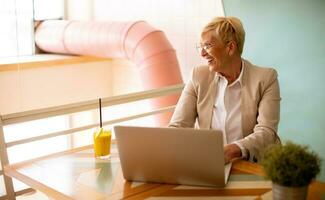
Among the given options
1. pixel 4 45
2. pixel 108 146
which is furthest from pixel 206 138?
pixel 4 45

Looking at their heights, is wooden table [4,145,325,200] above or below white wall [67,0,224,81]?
below

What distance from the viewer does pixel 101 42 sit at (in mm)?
3072

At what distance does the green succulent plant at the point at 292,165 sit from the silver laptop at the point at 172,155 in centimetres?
20

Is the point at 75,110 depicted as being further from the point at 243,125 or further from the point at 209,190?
the point at 209,190

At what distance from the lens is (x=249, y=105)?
1793 mm

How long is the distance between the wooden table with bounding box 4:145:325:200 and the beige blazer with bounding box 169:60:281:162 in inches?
7.0

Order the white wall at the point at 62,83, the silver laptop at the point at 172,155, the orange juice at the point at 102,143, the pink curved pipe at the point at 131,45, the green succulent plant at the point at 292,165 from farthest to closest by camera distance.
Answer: the white wall at the point at 62,83
the pink curved pipe at the point at 131,45
the orange juice at the point at 102,143
the silver laptop at the point at 172,155
the green succulent plant at the point at 292,165

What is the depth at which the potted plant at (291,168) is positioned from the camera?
1.07 metres

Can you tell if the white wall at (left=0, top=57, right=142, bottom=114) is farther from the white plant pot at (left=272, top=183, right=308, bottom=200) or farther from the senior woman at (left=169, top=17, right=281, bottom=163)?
the white plant pot at (left=272, top=183, right=308, bottom=200)

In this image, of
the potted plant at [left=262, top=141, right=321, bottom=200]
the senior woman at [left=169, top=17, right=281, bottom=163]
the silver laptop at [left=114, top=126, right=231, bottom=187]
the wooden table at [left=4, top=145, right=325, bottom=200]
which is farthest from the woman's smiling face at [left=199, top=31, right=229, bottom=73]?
the potted plant at [left=262, top=141, right=321, bottom=200]

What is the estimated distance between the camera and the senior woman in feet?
5.79

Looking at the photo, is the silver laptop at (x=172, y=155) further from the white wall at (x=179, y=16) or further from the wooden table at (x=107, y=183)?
the white wall at (x=179, y=16)

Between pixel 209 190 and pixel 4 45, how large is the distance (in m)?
2.67

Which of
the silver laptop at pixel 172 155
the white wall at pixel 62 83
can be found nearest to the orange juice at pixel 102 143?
the silver laptop at pixel 172 155
